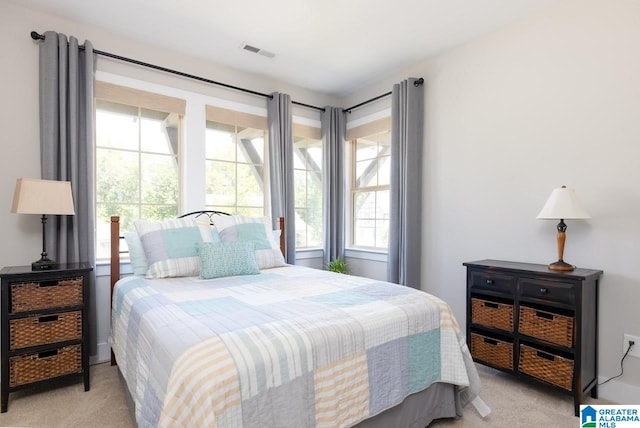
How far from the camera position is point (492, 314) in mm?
2527

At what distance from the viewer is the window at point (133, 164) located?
9.82ft

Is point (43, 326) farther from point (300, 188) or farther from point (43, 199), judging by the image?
point (300, 188)

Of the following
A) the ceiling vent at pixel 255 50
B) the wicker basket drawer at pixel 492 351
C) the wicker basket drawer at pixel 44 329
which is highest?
the ceiling vent at pixel 255 50

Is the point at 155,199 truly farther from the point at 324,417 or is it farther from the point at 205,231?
the point at 324,417

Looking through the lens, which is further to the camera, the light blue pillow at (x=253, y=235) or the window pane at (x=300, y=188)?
the window pane at (x=300, y=188)

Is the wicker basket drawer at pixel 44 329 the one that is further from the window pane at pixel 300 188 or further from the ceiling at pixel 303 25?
the window pane at pixel 300 188

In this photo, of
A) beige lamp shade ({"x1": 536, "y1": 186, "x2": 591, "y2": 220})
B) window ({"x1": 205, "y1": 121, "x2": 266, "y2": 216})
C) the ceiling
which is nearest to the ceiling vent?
the ceiling

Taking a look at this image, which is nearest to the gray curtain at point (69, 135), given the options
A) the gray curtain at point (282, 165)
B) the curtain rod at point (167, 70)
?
the curtain rod at point (167, 70)

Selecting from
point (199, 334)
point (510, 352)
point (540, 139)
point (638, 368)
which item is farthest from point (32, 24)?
point (638, 368)

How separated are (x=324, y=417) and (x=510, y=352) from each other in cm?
169

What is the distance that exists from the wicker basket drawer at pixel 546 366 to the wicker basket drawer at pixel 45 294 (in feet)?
9.90

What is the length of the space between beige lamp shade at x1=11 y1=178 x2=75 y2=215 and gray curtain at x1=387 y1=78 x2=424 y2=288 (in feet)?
9.01

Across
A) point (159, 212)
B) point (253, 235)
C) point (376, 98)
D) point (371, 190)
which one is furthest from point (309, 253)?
point (376, 98)

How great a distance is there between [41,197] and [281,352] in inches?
80.5
